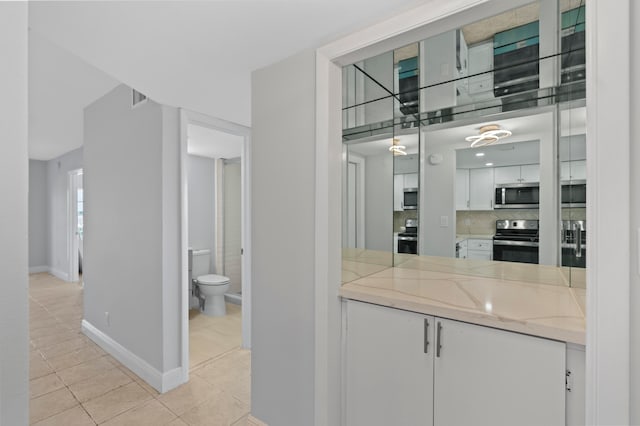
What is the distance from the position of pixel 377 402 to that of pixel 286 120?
151 centimetres

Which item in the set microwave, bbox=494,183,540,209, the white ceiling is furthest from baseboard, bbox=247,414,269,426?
the white ceiling

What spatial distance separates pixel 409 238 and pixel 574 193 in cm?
96

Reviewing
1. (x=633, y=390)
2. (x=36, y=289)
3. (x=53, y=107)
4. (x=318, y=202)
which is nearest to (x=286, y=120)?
(x=318, y=202)

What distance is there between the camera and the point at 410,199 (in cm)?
214

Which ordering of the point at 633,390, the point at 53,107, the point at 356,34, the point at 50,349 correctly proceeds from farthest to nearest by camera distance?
the point at 53,107 → the point at 50,349 → the point at 356,34 → the point at 633,390

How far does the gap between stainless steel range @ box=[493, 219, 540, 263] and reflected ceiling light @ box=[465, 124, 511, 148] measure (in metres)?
0.49

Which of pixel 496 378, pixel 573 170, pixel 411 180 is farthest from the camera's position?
pixel 411 180

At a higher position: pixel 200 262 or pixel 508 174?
pixel 508 174

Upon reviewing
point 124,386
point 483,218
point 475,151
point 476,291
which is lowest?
point 124,386

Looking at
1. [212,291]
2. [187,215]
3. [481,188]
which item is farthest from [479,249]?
[212,291]

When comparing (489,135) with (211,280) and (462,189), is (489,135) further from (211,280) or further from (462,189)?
(211,280)

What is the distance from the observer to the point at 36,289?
17.1ft

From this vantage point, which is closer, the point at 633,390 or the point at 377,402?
the point at 633,390

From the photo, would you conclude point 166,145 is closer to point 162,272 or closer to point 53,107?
point 162,272
